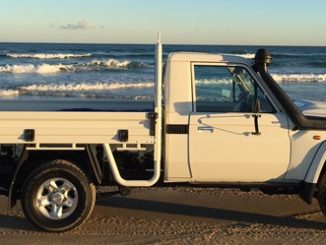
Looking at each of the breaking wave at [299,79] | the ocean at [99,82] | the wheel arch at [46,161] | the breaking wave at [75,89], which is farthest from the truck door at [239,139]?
the breaking wave at [299,79]

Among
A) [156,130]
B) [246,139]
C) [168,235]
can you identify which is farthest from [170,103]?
[168,235]

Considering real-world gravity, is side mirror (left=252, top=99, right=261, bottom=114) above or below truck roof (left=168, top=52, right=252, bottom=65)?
below

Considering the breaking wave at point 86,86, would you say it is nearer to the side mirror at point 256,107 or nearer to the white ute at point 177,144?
the white ute at point 177,144

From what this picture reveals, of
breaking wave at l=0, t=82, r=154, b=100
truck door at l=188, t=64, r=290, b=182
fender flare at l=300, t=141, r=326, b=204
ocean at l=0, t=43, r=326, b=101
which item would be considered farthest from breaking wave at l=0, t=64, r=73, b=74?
fender flare at l=300, t=141, r=326, b=204

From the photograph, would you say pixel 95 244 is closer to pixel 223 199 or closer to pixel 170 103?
pixel 170 103

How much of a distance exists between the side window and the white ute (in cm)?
1

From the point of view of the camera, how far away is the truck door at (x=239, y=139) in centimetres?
579

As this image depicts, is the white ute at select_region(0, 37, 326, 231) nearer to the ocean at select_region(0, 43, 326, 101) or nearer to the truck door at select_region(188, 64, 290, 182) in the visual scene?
the truck door at select_region(188, 64, 290, 182)

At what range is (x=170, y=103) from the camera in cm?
584

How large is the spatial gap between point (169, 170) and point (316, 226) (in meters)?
1.70

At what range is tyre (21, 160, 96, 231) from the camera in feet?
19.0

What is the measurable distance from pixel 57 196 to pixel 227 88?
2.08 meters

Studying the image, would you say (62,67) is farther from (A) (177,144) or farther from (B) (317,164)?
(B) (317,164)

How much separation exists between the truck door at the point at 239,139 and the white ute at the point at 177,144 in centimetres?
1
